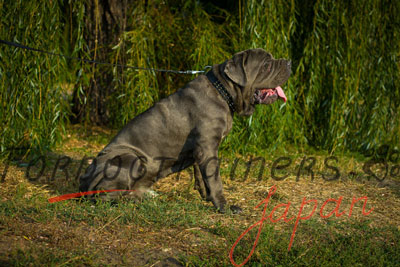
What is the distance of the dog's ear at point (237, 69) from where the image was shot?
3.84 metres

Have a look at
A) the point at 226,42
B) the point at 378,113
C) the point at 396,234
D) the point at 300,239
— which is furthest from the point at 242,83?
the point at 378,113

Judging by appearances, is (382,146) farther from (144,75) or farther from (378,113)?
(144,75)

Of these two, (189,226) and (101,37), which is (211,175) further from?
(101,37)

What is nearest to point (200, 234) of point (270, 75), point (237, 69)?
point (237, 69)

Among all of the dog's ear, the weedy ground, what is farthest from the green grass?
the dog's ear

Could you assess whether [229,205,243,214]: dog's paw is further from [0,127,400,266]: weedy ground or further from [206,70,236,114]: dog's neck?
[206,70,236,114]: dog's neck

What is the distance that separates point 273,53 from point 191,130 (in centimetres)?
219

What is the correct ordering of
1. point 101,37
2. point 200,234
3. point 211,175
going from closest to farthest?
point 200,234 < point 211,175 < point 101,37

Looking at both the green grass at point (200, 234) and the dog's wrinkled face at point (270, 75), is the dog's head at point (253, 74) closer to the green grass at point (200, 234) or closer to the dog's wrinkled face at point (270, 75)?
the dog's wrinkled face at point (270, 75)

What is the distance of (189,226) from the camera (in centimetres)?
338

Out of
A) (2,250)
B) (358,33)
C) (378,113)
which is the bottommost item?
(378,113)

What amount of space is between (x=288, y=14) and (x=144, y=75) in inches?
81.1

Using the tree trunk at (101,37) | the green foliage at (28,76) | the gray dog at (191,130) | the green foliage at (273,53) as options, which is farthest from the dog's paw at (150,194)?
the tree trunk at (101,37)

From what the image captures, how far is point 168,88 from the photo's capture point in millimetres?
5945
